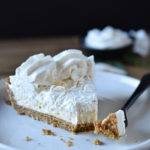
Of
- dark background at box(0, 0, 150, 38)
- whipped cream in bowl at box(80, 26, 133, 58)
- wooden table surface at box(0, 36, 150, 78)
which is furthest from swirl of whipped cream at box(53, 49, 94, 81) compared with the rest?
dark background at box(0, 0, 150, 38)

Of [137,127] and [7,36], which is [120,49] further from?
[7,36]

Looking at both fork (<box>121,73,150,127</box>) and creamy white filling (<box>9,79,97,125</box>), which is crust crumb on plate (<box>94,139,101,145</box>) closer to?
creamy white filling (<box>9,79,97,125</box>)

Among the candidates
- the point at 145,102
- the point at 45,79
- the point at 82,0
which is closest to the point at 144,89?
the point at 145,102

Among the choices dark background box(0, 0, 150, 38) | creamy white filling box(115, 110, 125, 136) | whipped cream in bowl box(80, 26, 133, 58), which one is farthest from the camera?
dark background box(0, 0, 150, 38)

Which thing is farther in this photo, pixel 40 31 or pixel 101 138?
pixel 40 31

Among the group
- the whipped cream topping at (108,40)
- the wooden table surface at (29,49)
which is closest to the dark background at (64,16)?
the wooden table surface at (29,49)

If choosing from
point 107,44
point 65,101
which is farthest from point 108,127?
point 107,44
